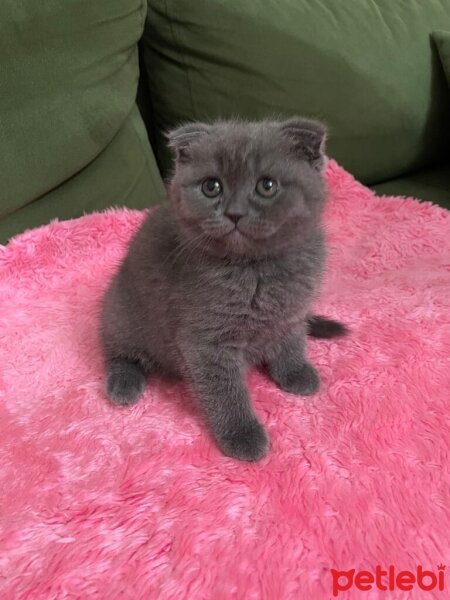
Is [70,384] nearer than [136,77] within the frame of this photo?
Yes

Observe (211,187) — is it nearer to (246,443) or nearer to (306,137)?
(306,137)

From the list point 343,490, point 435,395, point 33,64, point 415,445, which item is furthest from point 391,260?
point 33,64

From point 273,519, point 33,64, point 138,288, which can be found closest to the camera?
point 273,519

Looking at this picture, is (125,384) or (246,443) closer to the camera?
(246,443)

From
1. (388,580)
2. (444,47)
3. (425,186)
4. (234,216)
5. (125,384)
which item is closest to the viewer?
(388,580)

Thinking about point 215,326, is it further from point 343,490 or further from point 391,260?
point 391,260

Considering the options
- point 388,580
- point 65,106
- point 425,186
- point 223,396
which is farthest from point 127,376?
point 425,186

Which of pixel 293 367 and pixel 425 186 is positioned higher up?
pixel 293 367
